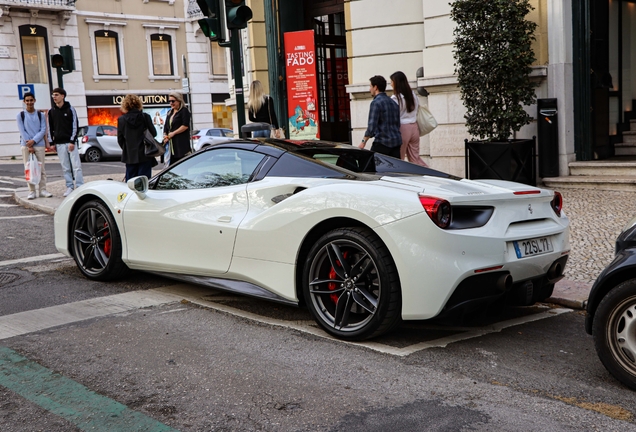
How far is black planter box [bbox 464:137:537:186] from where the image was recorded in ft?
35.5

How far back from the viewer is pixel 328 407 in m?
3.51

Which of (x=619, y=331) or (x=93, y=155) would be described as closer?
(x=619, y=331)

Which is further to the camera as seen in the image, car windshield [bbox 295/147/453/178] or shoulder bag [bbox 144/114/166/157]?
shoulder bag [bbox 144/114/166/157]

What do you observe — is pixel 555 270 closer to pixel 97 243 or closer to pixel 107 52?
pixel 97 243

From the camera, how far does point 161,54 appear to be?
37469mm

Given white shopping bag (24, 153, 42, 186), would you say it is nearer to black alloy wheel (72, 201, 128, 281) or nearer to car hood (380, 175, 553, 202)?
black alloy wheel (72, 201, 128, 281)

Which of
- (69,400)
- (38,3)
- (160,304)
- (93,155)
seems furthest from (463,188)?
(38,3)

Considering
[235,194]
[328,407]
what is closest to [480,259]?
[328,407]

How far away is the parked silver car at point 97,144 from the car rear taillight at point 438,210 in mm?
24205

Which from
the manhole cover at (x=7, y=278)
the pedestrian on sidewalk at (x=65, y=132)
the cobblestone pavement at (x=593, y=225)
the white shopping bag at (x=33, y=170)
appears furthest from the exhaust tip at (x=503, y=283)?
the white shopping bag at (x=33, y=170)

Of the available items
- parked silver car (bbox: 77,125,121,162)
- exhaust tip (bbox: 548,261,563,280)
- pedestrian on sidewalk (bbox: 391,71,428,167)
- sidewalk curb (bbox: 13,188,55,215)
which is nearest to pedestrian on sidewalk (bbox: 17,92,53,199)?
sidewalk curb (bbox: 13,188,55,215)

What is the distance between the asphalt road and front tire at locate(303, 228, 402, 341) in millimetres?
147

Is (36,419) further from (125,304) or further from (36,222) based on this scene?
(36,222)

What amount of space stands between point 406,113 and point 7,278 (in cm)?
560
